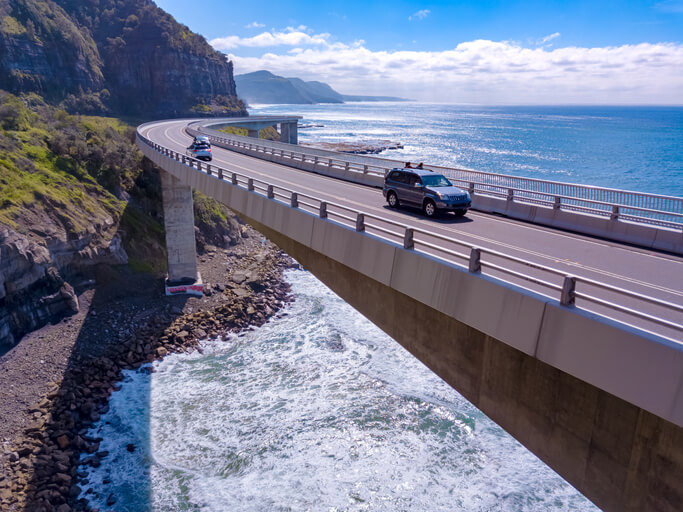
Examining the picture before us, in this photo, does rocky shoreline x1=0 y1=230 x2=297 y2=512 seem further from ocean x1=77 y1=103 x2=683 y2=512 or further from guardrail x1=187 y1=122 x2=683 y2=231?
guardrail x1=187 y1=122 x2=683 y2=231

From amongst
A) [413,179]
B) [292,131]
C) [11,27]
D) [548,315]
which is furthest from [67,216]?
[292,131]

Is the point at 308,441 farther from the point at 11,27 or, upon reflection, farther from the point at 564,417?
the point at 11,27

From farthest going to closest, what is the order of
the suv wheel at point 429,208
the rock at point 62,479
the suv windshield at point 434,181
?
the rock at point 62,479 < the suv windshield at point 434,181 < the suv wheel at point 429,208

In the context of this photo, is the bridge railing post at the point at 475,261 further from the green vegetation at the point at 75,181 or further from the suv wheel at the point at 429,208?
the green vegetation at the point at 75,181

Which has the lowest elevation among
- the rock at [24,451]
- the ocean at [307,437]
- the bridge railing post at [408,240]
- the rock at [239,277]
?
the ocean at [307,437]

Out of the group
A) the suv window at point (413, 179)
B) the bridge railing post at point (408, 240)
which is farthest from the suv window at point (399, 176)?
the bridge railing post at point (408, 240)

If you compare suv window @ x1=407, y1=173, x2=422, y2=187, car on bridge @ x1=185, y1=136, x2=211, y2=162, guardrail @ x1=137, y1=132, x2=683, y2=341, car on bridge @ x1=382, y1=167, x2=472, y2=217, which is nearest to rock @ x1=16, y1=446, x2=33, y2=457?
guardrail @ x1=137, y1=132, x2=683, y2=341
